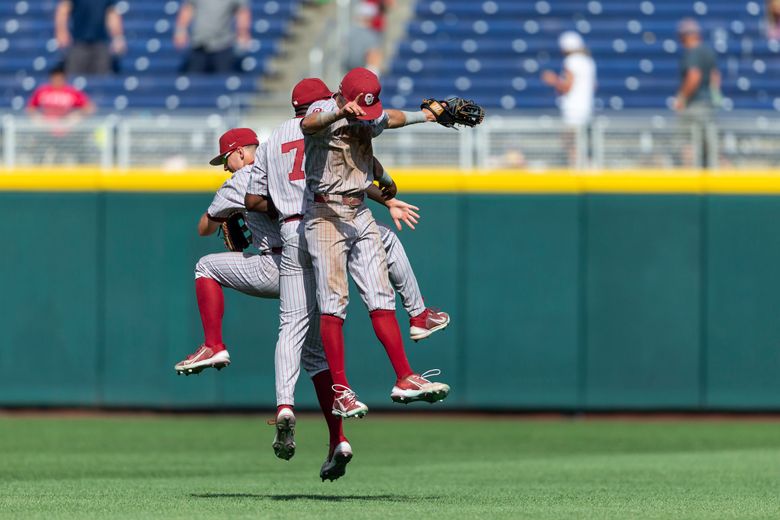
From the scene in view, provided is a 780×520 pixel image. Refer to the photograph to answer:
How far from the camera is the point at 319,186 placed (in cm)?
794

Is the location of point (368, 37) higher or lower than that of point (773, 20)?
lower

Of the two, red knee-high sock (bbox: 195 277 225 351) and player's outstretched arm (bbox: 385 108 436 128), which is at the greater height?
player's outstretched arm (bbox: 385 108 436 128)

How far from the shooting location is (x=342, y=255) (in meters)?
8.01

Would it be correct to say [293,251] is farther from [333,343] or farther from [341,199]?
[333,343]

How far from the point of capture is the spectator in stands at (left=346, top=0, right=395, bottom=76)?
1619cm

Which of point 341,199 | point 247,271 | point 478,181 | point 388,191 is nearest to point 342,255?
point 341,199

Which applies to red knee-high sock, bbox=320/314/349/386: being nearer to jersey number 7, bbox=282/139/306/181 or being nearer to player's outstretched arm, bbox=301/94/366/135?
jersey number 7, bbox=282/139/306/181

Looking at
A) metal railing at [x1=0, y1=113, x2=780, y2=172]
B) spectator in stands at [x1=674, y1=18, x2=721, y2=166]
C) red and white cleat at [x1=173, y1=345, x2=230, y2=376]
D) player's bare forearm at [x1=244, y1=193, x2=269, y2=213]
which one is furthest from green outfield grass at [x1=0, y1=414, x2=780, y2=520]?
spectator in stands at [x1=674, y1=18, x2=721, y2=166]

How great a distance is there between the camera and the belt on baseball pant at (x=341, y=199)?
7953 millimetres

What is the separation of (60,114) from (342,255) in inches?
296

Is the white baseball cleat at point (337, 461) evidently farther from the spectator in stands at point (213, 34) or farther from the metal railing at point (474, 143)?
the spectator in stands at point (213, 34)

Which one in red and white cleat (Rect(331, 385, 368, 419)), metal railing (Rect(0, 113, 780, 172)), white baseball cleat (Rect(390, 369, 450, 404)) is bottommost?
red and white cleat (Rect(331, 385, 368, 419))

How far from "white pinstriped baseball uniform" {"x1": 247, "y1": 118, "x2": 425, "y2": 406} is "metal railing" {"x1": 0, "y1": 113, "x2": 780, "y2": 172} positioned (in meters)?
5.75

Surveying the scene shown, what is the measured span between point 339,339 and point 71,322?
701 centimetres
